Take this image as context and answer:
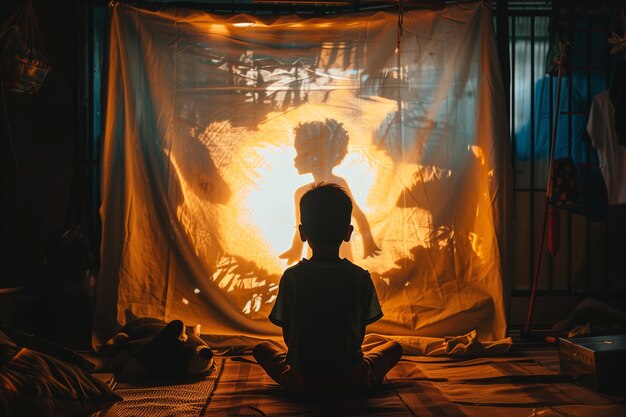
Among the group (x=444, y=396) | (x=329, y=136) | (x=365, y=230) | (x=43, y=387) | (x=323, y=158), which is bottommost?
(x=444, y=396)

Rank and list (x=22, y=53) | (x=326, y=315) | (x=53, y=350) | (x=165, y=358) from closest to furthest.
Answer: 1. (x=53, y=350)
2. (x=326, y=315)
3. (x=165, y=358)
4. (x=22, y=53)

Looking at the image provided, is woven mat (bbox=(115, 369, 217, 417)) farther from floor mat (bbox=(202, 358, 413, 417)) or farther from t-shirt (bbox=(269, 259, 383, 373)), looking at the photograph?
t-shirt (bbox=(269, 259, 383, 373))

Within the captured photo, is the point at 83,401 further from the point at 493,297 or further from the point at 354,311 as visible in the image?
the point at 493,297

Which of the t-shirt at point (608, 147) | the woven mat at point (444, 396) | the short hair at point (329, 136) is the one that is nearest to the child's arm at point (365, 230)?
the short hair at point (329, 136)

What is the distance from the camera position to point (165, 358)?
3.01 metres

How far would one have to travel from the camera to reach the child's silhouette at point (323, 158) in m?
3.86

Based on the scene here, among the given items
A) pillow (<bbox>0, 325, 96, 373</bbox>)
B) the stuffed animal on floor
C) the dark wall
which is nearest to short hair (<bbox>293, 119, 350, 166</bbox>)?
the stuffed animal on floor

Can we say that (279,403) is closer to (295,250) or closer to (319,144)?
(295,250)

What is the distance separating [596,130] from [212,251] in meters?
2.55

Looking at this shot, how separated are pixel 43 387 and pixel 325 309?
1041 millimetres

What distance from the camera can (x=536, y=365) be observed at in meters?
3.33

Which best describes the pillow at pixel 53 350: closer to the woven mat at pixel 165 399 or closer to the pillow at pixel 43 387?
the pillow at pixel 43 387

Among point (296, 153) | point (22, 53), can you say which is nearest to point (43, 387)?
point (296, 153)

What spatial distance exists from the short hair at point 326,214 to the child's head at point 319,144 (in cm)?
120
